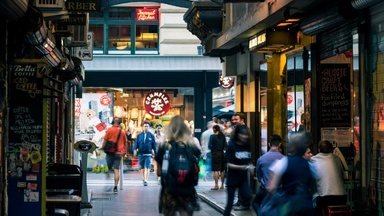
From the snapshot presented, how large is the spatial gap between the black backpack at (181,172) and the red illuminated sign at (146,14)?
71.5 ft

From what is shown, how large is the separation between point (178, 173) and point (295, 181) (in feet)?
8.06

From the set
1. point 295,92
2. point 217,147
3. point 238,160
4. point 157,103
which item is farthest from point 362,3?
point 157,103

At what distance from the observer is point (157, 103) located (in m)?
30.1

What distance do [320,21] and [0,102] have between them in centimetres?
545

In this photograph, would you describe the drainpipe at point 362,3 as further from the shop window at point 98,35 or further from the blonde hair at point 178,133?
the shop window at point 98,35

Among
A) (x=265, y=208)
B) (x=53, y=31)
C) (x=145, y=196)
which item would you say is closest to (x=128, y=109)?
(x=145, y=196)

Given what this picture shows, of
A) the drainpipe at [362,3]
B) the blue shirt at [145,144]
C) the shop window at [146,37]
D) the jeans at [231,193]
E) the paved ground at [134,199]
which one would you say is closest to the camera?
the drainpipe at [362,3]

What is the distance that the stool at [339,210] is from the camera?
11398mm

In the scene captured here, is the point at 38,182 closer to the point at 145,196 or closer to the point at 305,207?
the point at 305,207

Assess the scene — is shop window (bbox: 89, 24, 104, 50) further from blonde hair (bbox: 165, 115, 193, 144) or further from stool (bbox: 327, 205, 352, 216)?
stool (bbox: 327, 205, 352, 216)

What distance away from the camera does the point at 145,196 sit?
20438mm

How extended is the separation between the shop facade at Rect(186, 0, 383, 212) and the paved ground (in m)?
2.09

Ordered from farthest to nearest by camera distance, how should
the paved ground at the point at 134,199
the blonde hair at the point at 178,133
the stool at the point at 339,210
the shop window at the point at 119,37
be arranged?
the shop window at the point at 119,37 < the paved ground at the point at 134,199 < the stool at the point at 339,210 < the blonde hair at the point at 178,133

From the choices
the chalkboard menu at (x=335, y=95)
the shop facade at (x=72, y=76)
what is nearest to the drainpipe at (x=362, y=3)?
the chalkboard menu at (x=335, y=95)
